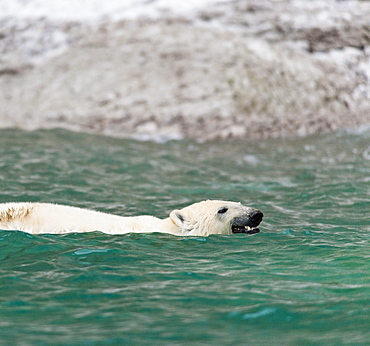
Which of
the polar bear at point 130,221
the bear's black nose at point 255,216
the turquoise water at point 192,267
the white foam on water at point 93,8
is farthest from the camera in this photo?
the white foam on water at point 93,8


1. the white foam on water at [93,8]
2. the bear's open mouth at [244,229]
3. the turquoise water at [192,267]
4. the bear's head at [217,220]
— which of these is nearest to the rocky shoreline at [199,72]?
the white foam on water at [93,8]

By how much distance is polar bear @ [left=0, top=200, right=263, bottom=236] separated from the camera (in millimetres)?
5652

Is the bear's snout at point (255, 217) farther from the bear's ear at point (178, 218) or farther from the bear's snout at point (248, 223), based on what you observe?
the bear's ear at point (178, 218)

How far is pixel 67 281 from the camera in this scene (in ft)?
14.2

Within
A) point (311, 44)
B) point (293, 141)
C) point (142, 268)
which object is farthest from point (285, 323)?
point (311, 44)

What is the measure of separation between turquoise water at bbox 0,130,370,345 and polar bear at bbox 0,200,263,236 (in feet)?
0.51

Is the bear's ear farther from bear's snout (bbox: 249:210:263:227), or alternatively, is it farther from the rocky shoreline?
the rocky shoreline

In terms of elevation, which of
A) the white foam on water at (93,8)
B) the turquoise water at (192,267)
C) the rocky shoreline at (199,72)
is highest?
the white foam on water at (93,8)

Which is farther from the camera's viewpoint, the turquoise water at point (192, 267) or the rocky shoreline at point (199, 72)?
the rocky shoreline at point (199, 72)

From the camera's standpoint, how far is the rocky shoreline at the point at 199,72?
1312cm

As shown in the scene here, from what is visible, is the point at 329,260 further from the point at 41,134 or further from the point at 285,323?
the point at 41,134

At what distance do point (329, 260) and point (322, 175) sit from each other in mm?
4433

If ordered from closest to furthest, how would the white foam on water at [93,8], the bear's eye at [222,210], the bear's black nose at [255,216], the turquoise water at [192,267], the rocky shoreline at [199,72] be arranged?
1. the turquoise water at [192,267]
2. the bear's black nose at [255,216]
3. the bear's eye at [222,210]
4. the rocky shoreline at [199,72]
5. the white foam on water at [93,8]

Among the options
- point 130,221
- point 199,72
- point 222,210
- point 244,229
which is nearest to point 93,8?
point 199,72
